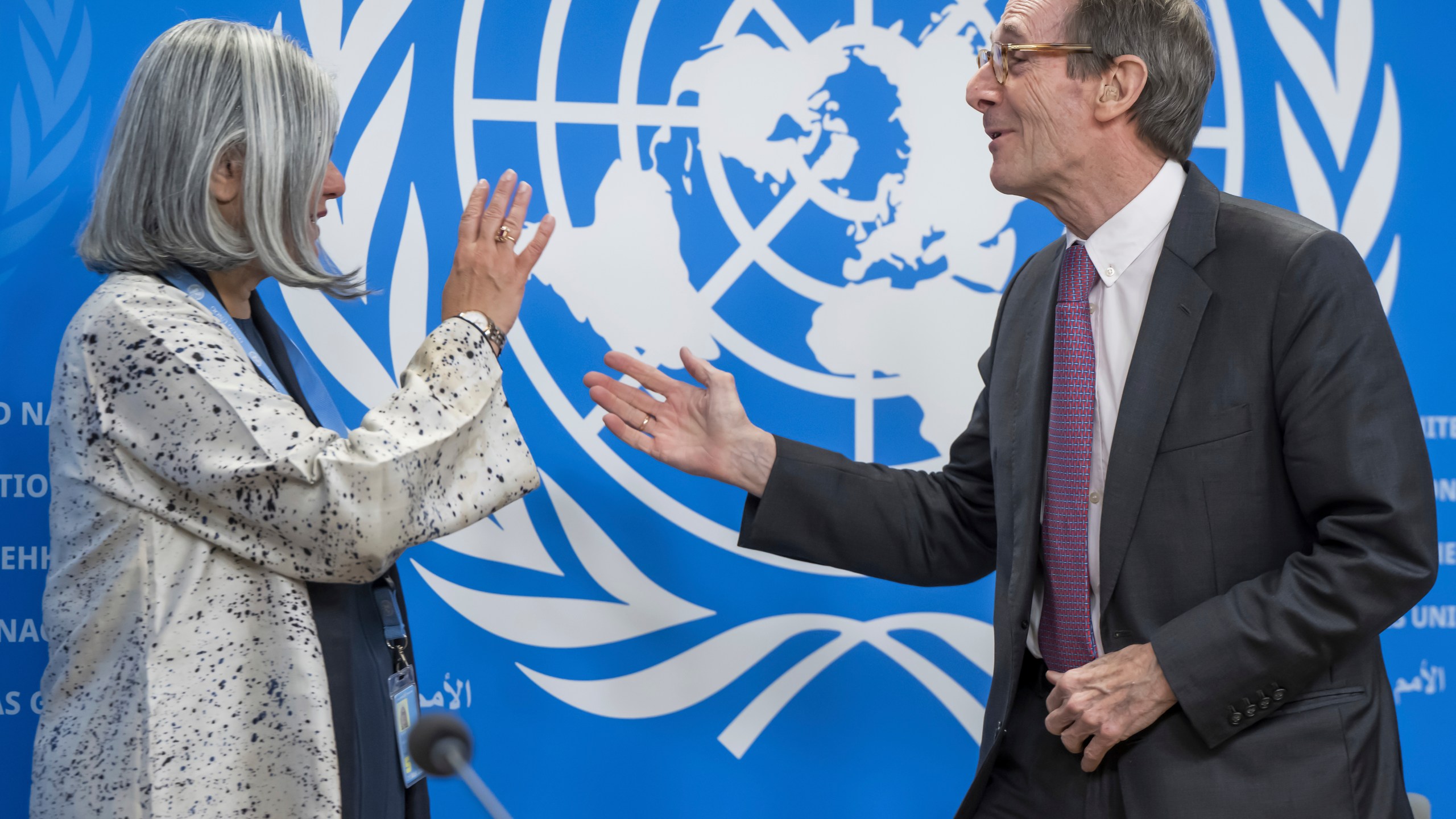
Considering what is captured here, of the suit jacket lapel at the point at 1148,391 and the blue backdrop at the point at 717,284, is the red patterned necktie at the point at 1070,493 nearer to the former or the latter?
the suit jacket lapel at the point at 1148,391

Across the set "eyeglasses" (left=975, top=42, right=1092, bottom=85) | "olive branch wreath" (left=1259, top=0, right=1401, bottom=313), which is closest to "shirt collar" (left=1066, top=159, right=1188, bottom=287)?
"eyeglasses" (left=975, top=42, right=1092, bottom=85)

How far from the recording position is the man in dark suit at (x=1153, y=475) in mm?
1326

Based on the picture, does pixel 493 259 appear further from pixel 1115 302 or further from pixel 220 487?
pixel 1115 302

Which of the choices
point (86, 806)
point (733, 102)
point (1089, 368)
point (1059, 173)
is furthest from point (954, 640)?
point (86, 806)

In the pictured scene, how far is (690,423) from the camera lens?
5.75ft

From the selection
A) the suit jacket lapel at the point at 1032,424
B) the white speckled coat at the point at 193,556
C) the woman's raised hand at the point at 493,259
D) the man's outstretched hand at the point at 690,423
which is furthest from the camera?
the man's outstretched hand at the point at 690,423

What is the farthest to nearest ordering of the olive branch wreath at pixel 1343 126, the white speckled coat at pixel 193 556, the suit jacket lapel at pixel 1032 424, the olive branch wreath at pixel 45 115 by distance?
the olive branch wreath at pixel 1343 126
the olive branch wreath at pixel 45 115
the suit jacket lapel at pixel 1032 424
the white speckled coat at pixel 193 556

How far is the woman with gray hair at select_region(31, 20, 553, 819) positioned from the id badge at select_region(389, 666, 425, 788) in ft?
0.04

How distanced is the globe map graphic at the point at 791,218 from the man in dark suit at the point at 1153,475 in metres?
0.29

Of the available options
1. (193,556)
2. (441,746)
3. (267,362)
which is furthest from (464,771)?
(267,362)

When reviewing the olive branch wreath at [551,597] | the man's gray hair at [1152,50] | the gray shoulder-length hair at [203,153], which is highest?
the man's gray hair at [1152,50]

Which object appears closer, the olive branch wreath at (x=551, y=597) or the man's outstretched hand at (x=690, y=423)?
the man's outstretched hand at (x=690, y=423)

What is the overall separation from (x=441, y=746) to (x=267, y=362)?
53 centimetres

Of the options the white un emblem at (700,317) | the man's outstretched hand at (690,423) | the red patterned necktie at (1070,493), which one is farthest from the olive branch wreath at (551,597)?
the red patterned necktie at (1070,493)
